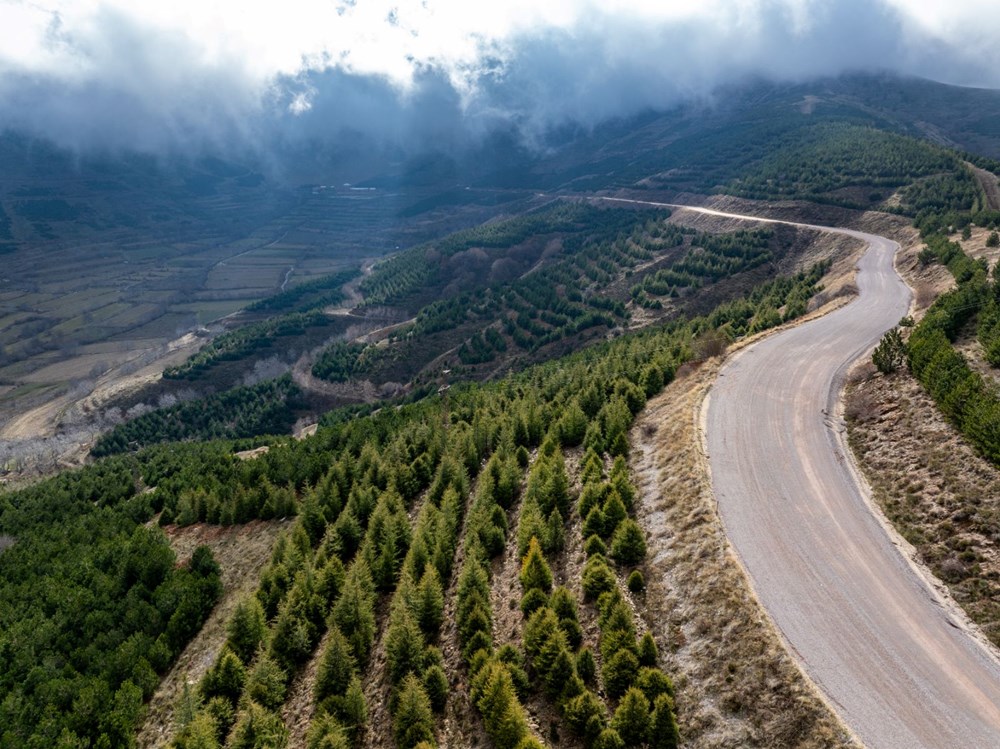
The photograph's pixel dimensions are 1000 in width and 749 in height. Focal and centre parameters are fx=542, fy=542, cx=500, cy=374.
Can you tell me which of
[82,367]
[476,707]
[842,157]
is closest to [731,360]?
[476,707]

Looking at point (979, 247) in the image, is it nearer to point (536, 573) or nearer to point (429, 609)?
point (536, 573)

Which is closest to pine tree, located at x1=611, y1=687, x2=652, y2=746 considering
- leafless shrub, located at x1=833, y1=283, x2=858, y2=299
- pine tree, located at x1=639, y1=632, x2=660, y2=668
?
pine tree, located at x1=639, y1=632, x2=660, y2=668

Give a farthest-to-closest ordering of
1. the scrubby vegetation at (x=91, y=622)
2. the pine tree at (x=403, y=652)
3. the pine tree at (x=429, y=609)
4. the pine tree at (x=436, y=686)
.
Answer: the scrubby vegetation at (x=91, y=622), the pine tree at (x=429, y=609), the pine tree at (x=403, y=652), the pine tree at (x=436, y=686)

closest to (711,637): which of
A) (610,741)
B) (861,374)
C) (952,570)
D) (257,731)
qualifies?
(610,741)

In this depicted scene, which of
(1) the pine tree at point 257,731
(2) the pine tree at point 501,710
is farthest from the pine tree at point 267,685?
(2) the pine tree at point 501,710

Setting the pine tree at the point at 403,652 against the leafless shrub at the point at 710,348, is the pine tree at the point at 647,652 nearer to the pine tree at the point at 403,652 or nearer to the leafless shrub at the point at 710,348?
the pine tree at the point at 403,652

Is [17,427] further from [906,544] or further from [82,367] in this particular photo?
[906,544]
